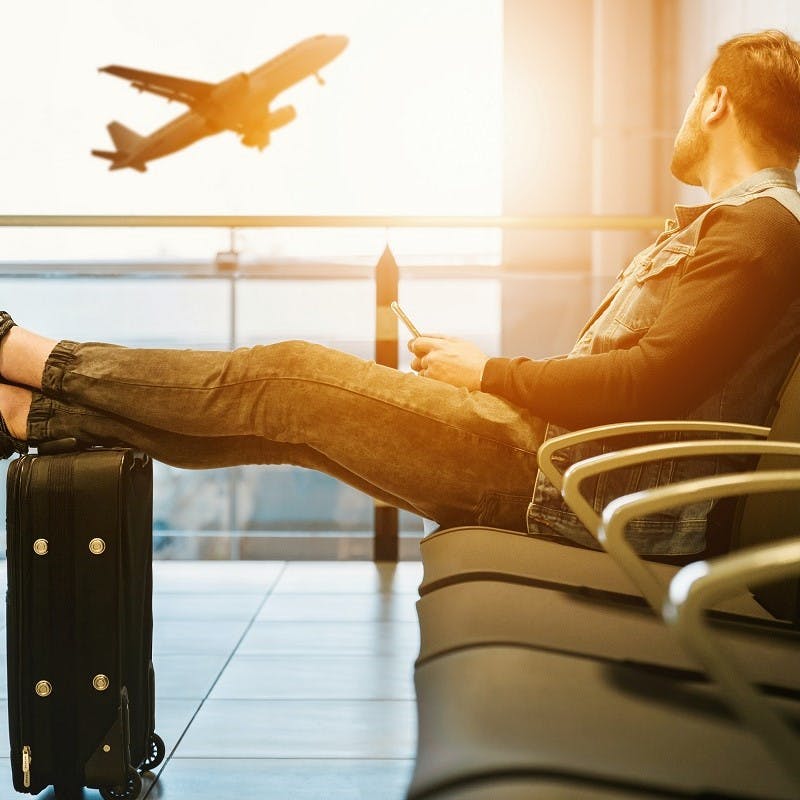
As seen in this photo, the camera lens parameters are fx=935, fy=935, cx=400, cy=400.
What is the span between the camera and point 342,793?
1.41m

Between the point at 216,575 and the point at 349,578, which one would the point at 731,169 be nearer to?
the point at 349,578

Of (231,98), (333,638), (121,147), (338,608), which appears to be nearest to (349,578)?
(338,608)

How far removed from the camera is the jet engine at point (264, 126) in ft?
22.3

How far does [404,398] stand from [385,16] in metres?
5.25

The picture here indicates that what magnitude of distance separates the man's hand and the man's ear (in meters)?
0.57

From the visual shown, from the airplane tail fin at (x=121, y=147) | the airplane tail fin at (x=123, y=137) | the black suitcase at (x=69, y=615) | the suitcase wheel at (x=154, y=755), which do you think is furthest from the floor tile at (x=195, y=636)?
the airplane tail fin at (x=123, y=137)

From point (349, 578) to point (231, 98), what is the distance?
5.10m

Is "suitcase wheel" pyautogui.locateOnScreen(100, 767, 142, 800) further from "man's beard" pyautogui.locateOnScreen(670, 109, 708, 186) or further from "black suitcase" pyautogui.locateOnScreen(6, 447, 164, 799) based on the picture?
"man's beard" pyautogui.locateOnScreen(670, 109, 708, 186)

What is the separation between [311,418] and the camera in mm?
1443

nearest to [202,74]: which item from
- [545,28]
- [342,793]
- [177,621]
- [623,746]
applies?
[545,28]

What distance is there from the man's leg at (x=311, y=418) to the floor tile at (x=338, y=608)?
3.04ft

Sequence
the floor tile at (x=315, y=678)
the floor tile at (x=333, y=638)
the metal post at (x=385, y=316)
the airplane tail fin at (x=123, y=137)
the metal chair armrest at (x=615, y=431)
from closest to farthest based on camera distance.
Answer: the metal chair armrest at (x=615, y=431) → the floor tile at (x=315, y=678) → the floor tile at (x=333, y=638) → the metal post at (x=385, y=316) → the airplane tail fin at (x=123, y=137)

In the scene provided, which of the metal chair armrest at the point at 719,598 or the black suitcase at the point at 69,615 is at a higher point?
the metal chair armrest at the point at 719,598

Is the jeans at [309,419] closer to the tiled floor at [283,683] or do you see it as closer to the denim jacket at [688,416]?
the denim jacket at [688,416]
